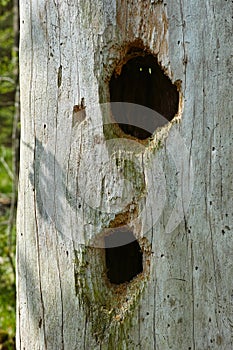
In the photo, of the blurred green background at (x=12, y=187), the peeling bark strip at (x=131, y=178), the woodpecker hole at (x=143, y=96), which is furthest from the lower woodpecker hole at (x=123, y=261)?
the blurred green background at (x=12, y=187)

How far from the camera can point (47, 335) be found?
3.11 metres

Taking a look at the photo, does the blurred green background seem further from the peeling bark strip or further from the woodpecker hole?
the peeling bark strip

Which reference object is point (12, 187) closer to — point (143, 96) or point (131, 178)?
point (143, 96)

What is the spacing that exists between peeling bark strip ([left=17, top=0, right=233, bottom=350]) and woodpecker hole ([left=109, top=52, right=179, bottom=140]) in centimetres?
29

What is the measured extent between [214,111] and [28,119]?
92 cm

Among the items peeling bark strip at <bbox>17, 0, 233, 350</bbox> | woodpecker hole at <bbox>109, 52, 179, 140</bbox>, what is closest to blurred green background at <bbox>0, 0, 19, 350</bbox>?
woodpecker hole at <bbox>109, 52, 179, 140</bbox>

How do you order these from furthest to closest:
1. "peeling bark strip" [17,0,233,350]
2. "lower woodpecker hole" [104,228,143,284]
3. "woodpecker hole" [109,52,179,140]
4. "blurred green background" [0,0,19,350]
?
1. "blurred green background" [0,0,19,350]
2. "lower woodpecker hole" [104,228,143,284]
3. "woodpecker hole" [109,52,179,140]
4. "peeling bark strip" [17,0,233,350]

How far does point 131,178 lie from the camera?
2939 mm

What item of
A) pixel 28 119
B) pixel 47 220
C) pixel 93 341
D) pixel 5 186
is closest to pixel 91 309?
pixel 93 341

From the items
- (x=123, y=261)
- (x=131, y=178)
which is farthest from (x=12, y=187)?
(x=131, y=178)

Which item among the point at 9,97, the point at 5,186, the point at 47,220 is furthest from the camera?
the point at 5,186

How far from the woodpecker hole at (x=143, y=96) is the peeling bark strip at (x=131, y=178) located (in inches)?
11.2

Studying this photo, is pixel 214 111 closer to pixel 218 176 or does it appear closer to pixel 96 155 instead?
pixel 218 176

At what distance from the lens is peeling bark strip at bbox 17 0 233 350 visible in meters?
2.86
